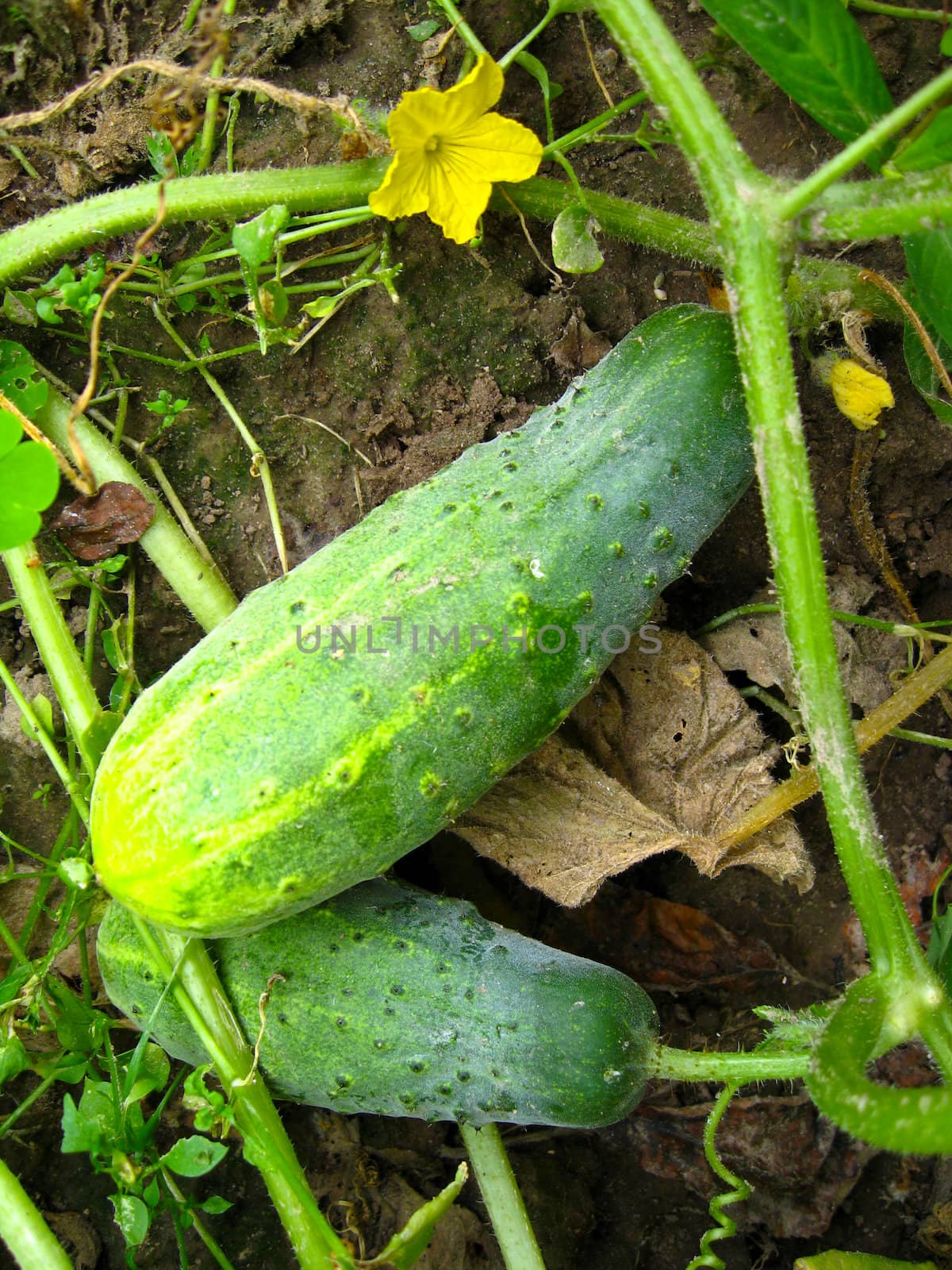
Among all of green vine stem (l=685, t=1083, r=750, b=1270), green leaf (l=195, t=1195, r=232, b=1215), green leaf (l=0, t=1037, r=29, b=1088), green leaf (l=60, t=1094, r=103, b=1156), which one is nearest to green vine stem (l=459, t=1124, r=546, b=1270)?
green vine stem (l=685, t=1083, r=750, b=1270)

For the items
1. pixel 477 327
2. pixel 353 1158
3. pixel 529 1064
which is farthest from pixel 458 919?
pixel 477 327

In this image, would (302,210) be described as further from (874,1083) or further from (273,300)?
(874,1083)

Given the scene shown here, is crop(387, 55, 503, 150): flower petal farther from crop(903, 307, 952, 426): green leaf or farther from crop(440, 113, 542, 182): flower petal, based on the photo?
crop(903, 307, 952, 426): green leaf

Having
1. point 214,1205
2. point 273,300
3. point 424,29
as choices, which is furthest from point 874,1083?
point 424,29

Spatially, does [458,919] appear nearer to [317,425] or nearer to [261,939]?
[261,939]

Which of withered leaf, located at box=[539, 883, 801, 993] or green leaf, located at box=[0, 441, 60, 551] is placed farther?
withered leaf, located at box=[539, 883, 801, 993]
